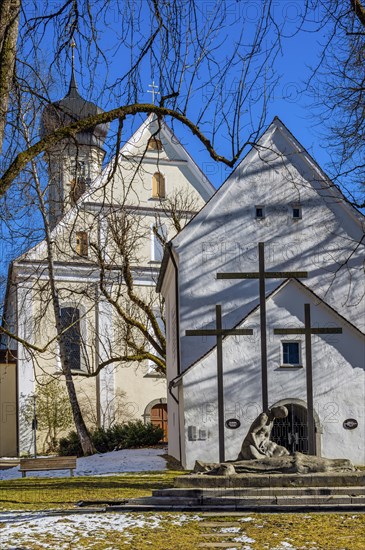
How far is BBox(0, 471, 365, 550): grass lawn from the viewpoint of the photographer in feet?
34.4

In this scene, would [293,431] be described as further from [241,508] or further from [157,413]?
[157,413]

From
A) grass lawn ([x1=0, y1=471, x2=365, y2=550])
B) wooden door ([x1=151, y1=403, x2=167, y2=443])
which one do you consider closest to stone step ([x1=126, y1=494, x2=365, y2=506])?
grass lawn ([x1=0, y1=471, x2=365, y2=550])

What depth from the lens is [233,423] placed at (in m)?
22.0

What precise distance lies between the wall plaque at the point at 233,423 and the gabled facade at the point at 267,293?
0.09m

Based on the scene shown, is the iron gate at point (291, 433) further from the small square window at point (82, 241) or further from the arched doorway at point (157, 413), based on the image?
the arched doorway at point (157, 413)

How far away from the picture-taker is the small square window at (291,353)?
74.3ft

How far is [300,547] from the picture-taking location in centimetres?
1016

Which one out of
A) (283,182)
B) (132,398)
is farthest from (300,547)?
(132,398)

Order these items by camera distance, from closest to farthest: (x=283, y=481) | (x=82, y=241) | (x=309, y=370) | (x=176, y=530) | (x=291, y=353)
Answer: (x=176, y=530)
(x=283, y=481)
(x=309, y=370)
(x=291, y=353)
(x=82, y=241)

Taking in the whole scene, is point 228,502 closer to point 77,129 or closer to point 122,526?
point 122,526

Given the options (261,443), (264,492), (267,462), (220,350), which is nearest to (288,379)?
(220,350)

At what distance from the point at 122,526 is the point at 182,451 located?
1025 centimetres

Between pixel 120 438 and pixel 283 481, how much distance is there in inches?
605

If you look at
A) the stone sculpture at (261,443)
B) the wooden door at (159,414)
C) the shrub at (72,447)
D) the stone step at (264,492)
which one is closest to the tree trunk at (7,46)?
the stone step at (264,492)
